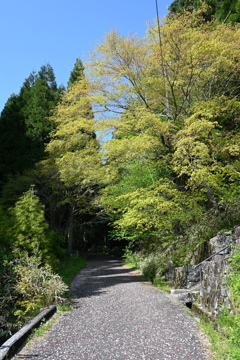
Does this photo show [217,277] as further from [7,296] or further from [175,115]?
[175,115]

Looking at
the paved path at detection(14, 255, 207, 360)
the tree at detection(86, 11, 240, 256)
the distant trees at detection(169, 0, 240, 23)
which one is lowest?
the paved path at detection(14, 255, 207, 360)

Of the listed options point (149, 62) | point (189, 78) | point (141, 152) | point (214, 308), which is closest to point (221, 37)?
point (189, 78)

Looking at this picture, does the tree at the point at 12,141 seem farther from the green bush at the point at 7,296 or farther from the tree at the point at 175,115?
the green bush at the point at 7,296

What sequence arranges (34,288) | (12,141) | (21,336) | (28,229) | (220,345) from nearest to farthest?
(220,345) → (21,336) → (34,288) → (28,229) → (12,141)

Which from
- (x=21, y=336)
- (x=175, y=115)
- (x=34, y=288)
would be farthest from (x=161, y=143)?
(x=21, y=336)

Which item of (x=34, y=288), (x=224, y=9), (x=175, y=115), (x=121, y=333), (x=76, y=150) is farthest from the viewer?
(x=76, y=150)

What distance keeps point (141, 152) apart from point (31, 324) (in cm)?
602

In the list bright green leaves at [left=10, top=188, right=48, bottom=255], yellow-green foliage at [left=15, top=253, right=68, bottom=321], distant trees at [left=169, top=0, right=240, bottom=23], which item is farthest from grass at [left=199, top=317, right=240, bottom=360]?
distant trees at [left=169, top=0, right=240, bottom=23]

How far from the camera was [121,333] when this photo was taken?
496 cm

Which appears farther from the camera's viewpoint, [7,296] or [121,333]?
[7,296]

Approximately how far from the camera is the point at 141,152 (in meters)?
9.40

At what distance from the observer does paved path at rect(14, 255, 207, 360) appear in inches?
160

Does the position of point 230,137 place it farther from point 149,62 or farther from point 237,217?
point 149,62

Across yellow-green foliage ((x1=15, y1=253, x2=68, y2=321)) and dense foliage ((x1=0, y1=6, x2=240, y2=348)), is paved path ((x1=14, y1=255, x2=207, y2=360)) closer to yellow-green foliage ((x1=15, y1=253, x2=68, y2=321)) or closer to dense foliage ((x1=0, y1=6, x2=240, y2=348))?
yellow-green foliage ((x1=15, y1=253, x2=68, y2=321))
